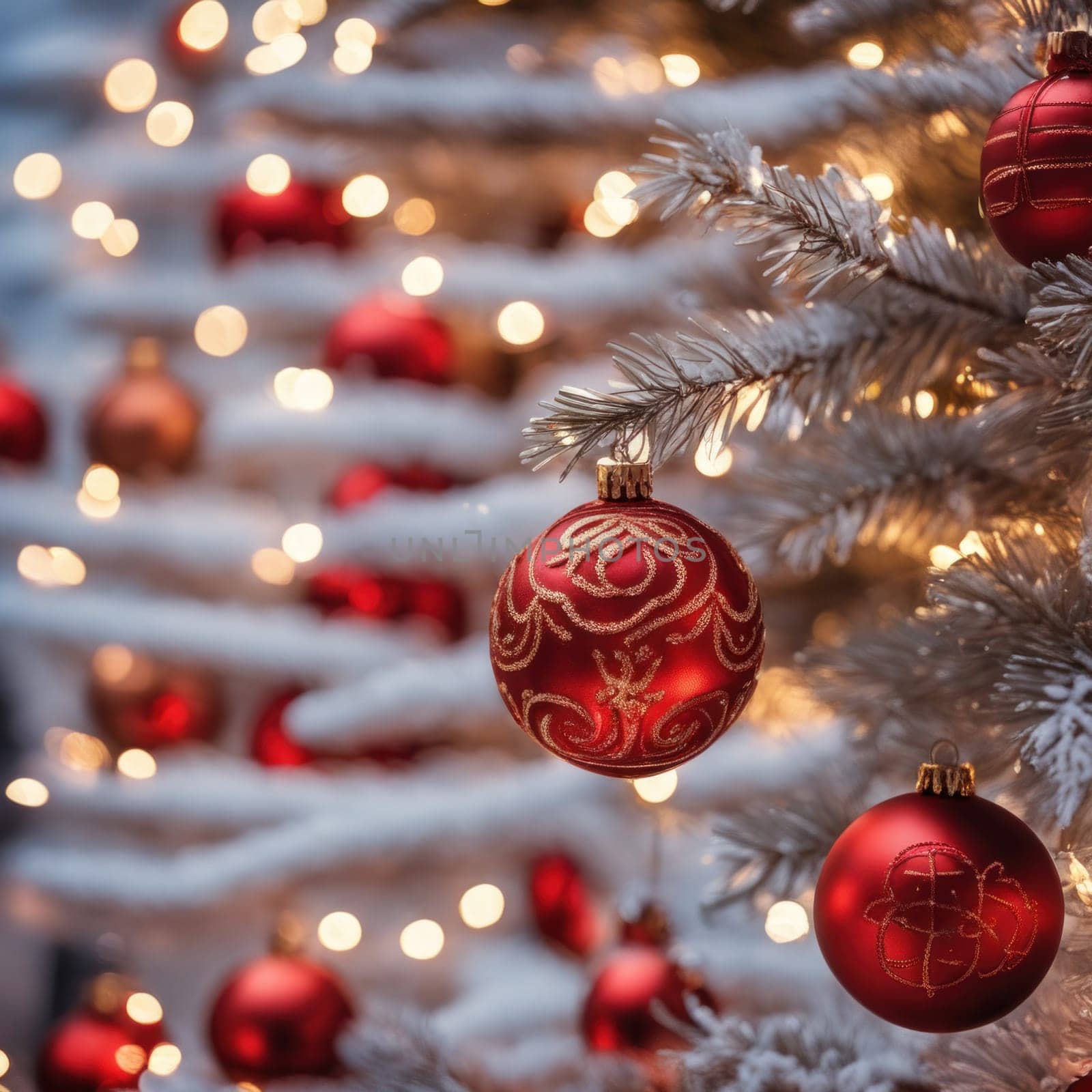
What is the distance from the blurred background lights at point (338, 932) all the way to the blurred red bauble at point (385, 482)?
1.37 ft

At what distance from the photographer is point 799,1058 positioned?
0.62 metres

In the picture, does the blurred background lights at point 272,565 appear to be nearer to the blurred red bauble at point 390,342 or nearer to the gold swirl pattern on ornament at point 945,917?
the blurred red bauble at point 390,342

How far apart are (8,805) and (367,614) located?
495 mm

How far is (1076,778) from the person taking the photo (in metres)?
0.44

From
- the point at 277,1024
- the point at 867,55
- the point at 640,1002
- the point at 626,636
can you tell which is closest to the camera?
the point at 626,636

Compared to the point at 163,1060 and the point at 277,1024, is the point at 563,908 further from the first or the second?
the point at 163,1060

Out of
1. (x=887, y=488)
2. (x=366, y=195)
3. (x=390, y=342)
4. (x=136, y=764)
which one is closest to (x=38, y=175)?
(x=366, y=195)

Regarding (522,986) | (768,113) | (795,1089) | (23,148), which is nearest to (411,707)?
(522,986)

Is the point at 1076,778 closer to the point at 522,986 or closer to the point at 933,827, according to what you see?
the point at 933,827

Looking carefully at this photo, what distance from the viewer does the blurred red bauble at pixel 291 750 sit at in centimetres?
107

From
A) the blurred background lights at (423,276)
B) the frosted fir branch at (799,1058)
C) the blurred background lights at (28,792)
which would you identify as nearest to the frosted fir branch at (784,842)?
the frosted fir branch at (799,1058)

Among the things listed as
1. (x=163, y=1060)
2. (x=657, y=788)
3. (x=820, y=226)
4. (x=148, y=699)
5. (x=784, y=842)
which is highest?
(x=820, y=226)

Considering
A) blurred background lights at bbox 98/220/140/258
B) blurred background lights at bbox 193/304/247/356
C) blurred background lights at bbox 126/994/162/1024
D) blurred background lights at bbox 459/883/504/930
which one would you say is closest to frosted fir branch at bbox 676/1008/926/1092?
blurred background lights at bbox 459/883/504/930

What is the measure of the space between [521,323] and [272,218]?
10.9 inches
